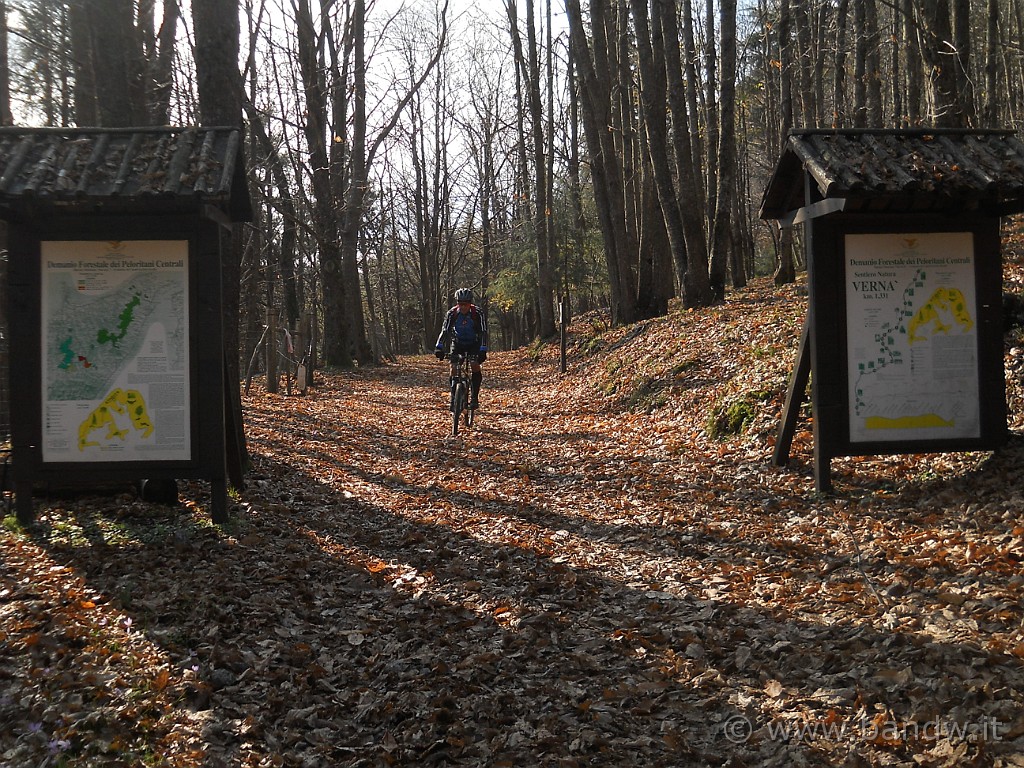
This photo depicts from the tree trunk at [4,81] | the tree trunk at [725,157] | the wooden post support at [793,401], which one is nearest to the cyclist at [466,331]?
the wooden post support at [793,401]

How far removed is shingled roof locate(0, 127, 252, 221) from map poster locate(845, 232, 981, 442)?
564cm

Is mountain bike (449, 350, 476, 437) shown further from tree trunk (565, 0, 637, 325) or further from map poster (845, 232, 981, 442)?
tree trunk (565, 0, 637, 325)

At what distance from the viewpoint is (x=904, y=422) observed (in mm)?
7781

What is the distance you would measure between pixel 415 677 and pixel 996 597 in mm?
3410

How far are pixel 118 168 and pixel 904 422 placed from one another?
712cm

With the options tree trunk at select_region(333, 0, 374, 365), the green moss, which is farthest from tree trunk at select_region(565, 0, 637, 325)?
the green moss

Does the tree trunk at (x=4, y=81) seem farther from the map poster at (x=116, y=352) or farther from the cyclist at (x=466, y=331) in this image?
the map poster at (x=116, y=352)

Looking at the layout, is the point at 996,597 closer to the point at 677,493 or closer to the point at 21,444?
the point at 677,493

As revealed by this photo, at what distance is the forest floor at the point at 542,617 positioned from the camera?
153 inches

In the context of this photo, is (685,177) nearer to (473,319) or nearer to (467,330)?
(473,319)

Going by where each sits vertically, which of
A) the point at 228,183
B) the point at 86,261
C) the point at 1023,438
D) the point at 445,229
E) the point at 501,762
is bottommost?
the point at 501,762

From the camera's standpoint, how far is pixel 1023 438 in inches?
302

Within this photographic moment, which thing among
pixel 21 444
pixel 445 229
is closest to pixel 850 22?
pixel 21 444

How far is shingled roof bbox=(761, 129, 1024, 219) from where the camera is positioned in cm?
704
